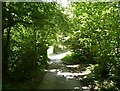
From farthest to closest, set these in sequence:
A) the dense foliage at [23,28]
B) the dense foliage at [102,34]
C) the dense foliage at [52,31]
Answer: the dense foliage at [23,28] → the dense foliage at [52,31] → the dense foliage at [102,34]

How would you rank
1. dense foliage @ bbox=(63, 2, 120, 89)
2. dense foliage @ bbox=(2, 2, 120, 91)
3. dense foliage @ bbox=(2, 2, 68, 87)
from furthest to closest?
dense foliage @ bbox=(2, 2, 68, 87) → dense foliage @ bbox=(2, 2, 120, 91) → dense foliage @ bbox=(63, 2, 120, 89)

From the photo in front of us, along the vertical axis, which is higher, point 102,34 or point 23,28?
point 23,28

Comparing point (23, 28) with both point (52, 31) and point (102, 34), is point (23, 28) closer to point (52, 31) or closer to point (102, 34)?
point (52, 31)

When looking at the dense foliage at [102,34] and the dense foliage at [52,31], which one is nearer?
the dense foliage at [102,34]

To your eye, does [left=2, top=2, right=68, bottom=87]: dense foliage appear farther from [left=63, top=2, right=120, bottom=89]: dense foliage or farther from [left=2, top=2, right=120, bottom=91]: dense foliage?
[left=63, top=2, right=120, bottom=89]: dense foliage

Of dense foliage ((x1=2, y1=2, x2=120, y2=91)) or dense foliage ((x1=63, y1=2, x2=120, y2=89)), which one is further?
dense foliage ((x1=2, y1=2, x2=120, y2=91))

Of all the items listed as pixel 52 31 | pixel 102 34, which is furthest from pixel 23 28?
pixel 102 34

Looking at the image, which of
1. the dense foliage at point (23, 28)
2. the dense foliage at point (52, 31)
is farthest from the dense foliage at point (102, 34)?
the dense foliage at point (23, 28)

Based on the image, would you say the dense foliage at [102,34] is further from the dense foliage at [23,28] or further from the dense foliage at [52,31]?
the dense foliage at [23,28]

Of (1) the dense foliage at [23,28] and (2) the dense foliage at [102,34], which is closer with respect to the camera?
(2) the dense foliage at [102,34]

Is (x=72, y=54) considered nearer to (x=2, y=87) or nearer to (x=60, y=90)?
(x=60, y=90)

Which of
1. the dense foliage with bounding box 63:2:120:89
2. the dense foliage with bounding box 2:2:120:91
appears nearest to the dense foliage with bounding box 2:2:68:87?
the dense foliage with bounding box 2:2:120:91

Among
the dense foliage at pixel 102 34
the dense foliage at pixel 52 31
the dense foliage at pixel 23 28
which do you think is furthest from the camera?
the dense foliage at pixel 23 28

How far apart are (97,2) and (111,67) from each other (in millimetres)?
1247
